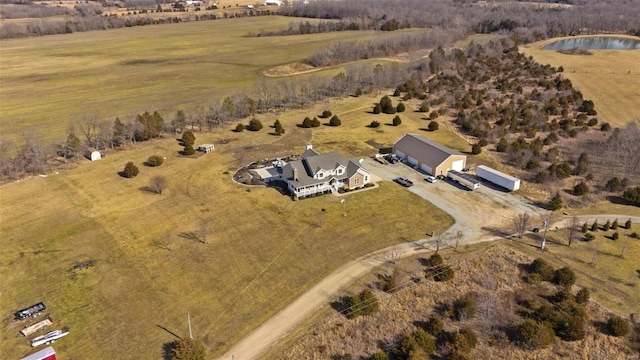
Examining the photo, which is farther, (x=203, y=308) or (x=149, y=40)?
(x=149, y=40)

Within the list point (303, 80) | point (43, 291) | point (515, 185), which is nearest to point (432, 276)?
point (515, 185)

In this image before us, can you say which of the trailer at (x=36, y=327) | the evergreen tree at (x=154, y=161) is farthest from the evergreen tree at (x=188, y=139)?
the trailer at (x=36, y=327)

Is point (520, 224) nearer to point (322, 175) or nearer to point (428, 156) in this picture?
point (428, 156)

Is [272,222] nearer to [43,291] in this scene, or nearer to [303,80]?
[43,291]

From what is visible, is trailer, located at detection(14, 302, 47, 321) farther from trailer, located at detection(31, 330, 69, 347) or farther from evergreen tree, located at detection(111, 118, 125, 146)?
evergreen tree, located at detection(111, 118, 125, 146)

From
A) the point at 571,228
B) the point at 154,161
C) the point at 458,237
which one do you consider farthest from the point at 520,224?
the point at 154,161

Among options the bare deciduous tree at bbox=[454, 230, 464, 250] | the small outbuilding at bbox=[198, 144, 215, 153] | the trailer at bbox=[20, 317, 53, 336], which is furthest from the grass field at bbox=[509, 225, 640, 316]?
the small outbuilding at bbox=[198, 144, 215, 153]
